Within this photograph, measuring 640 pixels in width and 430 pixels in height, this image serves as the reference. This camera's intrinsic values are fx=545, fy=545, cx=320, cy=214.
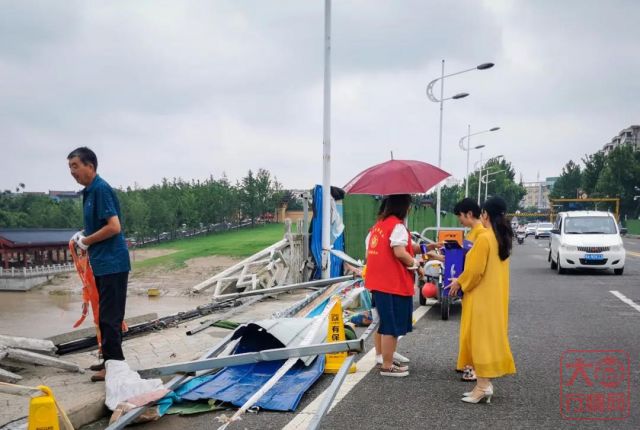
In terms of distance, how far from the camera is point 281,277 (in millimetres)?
12875

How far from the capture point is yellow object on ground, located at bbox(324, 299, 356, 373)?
536 centimetres

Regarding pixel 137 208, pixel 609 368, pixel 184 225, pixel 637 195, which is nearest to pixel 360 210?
pixel 609 368

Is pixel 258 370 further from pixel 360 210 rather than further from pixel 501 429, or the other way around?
pixel 360 210

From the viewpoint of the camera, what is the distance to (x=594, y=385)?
4883mm

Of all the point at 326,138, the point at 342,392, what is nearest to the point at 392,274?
the point at 342,392

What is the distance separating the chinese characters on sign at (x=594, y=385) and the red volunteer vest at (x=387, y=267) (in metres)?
1.62

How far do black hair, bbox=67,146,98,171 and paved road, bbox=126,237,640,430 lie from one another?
230cm

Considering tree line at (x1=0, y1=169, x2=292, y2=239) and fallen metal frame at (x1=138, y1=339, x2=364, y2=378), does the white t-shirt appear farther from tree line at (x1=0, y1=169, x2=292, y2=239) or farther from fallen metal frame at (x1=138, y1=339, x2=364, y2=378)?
tree line at (x1=0, y1=169, x2=292, y2=239)

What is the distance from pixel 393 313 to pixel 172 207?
204 feet

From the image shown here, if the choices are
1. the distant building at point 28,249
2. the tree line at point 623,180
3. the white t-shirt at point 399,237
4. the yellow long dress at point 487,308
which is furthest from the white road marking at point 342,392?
the tree line at point 623,180

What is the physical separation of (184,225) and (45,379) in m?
63.0

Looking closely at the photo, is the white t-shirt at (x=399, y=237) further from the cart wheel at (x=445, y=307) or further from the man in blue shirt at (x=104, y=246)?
the cart wheel at (x=445, y=307)

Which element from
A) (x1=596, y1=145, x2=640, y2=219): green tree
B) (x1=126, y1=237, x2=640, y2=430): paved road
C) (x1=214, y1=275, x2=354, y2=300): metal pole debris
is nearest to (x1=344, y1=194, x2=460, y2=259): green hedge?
(x1=214, y1=275, x2=354, y2=300): metal pole debris

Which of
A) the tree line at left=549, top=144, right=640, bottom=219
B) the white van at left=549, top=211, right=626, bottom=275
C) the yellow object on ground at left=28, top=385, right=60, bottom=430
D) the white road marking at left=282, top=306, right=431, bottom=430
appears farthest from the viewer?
the tree line at left=549, top=144, right=640, bottom=219
